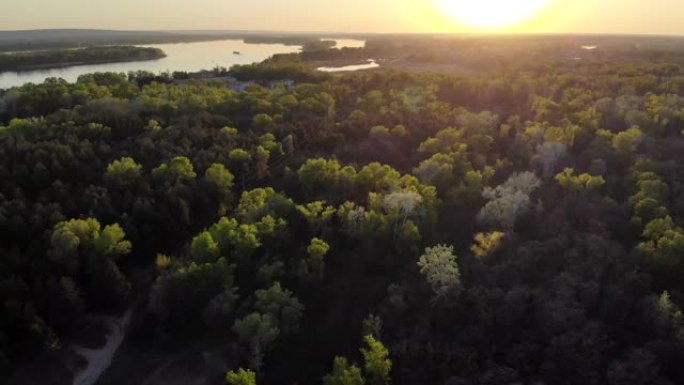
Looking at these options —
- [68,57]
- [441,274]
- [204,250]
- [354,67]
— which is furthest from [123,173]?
[68,57]

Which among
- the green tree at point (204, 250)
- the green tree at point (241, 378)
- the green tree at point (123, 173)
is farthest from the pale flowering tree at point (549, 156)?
the green tree at point (123, 173)

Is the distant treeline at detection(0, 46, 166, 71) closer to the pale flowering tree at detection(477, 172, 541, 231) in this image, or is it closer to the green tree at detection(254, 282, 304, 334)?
the green tree at detection(254, 282, 304, 334)

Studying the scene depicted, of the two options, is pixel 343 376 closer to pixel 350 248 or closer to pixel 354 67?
pixel 350 248

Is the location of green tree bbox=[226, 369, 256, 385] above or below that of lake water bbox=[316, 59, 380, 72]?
below

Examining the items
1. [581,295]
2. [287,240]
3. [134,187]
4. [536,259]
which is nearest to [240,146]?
[134,187]

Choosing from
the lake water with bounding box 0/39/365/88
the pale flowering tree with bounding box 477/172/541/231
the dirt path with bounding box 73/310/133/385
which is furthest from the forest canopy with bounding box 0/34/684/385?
the lake water with bounding box 0/39/365/88

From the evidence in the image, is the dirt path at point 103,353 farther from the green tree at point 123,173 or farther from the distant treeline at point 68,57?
the distant treeline at point 68,57
